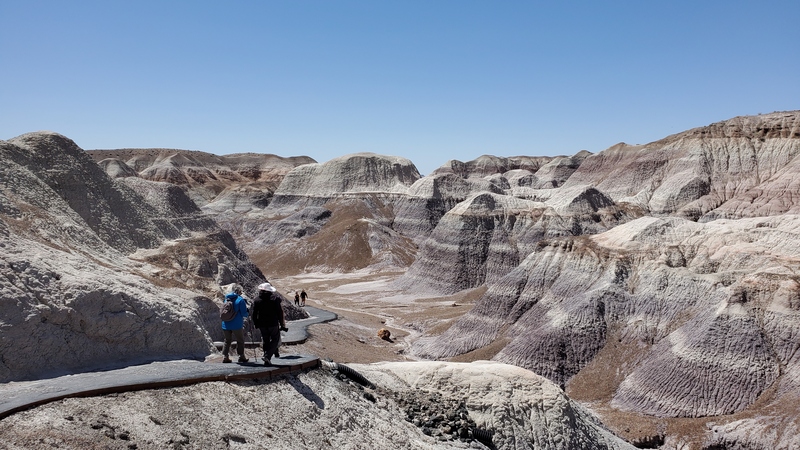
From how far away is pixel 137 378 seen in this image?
11.3 meters

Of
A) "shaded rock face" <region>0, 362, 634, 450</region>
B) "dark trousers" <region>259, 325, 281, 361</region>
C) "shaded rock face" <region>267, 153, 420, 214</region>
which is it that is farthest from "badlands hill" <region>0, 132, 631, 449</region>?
"shaded rock face" <region>267, 153, 420, 214</region>

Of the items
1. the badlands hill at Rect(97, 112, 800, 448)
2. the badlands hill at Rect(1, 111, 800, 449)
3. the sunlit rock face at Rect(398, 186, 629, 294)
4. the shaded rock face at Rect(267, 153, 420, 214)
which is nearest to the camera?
the badlands hill at Rect(1, 111, 800, 449)

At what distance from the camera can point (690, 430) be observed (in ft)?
68.2

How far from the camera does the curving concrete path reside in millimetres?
9844

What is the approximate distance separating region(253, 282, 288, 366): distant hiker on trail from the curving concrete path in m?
0.47

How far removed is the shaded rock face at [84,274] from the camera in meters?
12.2

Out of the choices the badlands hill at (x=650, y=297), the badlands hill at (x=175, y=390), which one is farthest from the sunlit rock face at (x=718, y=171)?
the badlands hill at (x=175, y=390)

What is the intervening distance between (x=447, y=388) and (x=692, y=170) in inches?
2657

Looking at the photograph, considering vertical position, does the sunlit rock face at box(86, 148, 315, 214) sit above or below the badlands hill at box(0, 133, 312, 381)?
above

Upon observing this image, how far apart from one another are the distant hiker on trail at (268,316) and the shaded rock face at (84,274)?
2526mm

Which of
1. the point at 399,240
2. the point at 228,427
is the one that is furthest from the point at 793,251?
the point at 399,240

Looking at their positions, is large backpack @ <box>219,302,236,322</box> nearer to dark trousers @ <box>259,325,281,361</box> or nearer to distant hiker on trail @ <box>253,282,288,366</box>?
distant hiker on trail @ <box>253,282,288,366</box>

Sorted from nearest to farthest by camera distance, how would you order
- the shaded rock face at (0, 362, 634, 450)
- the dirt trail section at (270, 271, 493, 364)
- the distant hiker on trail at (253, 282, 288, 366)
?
the shaded rock face at (0, 362, 634, 450) → the distant hiker on trail at (253, 282, 288, 366) → the dirt trail section at (270, 271, 493, 364)

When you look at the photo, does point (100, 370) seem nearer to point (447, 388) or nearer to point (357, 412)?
point (357, 412)
